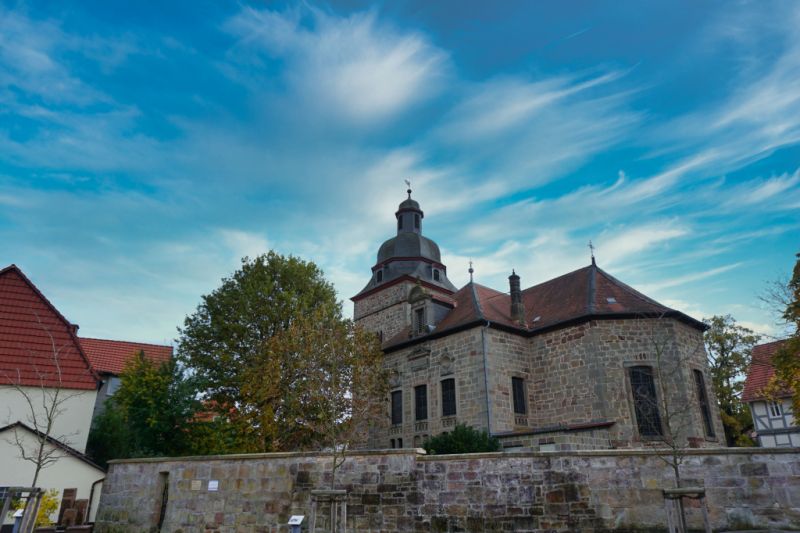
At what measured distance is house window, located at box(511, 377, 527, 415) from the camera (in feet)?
75.8

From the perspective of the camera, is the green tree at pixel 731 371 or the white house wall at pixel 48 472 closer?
the white house wall at pixel 48 472

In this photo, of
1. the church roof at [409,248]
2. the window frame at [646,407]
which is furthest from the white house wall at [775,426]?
the church roof at [409,248]

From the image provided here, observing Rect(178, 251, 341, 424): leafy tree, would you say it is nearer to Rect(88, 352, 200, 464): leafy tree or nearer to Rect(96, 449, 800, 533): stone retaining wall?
Rect(88, 352, 200, 464): leafy tree

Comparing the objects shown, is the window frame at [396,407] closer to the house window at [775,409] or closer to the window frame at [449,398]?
the window frame at [449,398]

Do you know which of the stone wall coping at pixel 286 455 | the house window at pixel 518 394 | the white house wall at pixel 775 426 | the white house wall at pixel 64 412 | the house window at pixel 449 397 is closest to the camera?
the stone wall coping at pixel 286 455

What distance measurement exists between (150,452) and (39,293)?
307 inches

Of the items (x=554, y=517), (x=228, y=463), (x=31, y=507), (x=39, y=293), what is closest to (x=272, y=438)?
(x=228, y=463)

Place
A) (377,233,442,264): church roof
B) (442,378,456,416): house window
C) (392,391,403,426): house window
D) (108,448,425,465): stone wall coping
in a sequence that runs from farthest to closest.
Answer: (377,233,442,264): church roof, (392,391,403,426): house window, (442,378,456,416): house window, (108,448,425,465): stone wall coping

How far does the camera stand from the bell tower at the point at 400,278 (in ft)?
102

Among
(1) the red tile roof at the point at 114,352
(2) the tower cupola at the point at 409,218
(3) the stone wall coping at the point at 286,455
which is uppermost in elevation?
(2) the tower cupola at the point at 409,218

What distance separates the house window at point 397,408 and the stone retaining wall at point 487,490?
1336 centimetres

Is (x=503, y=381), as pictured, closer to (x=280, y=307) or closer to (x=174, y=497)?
(x=280, y=307)

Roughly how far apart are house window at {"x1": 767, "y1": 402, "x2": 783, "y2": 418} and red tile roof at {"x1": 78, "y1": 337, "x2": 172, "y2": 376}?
3133 cm

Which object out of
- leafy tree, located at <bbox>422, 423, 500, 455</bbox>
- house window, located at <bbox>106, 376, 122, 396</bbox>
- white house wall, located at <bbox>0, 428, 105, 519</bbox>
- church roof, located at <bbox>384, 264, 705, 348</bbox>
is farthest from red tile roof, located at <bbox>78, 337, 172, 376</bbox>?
leafy tree, located at <bbox>422, 423, 500, 455</bbox>
